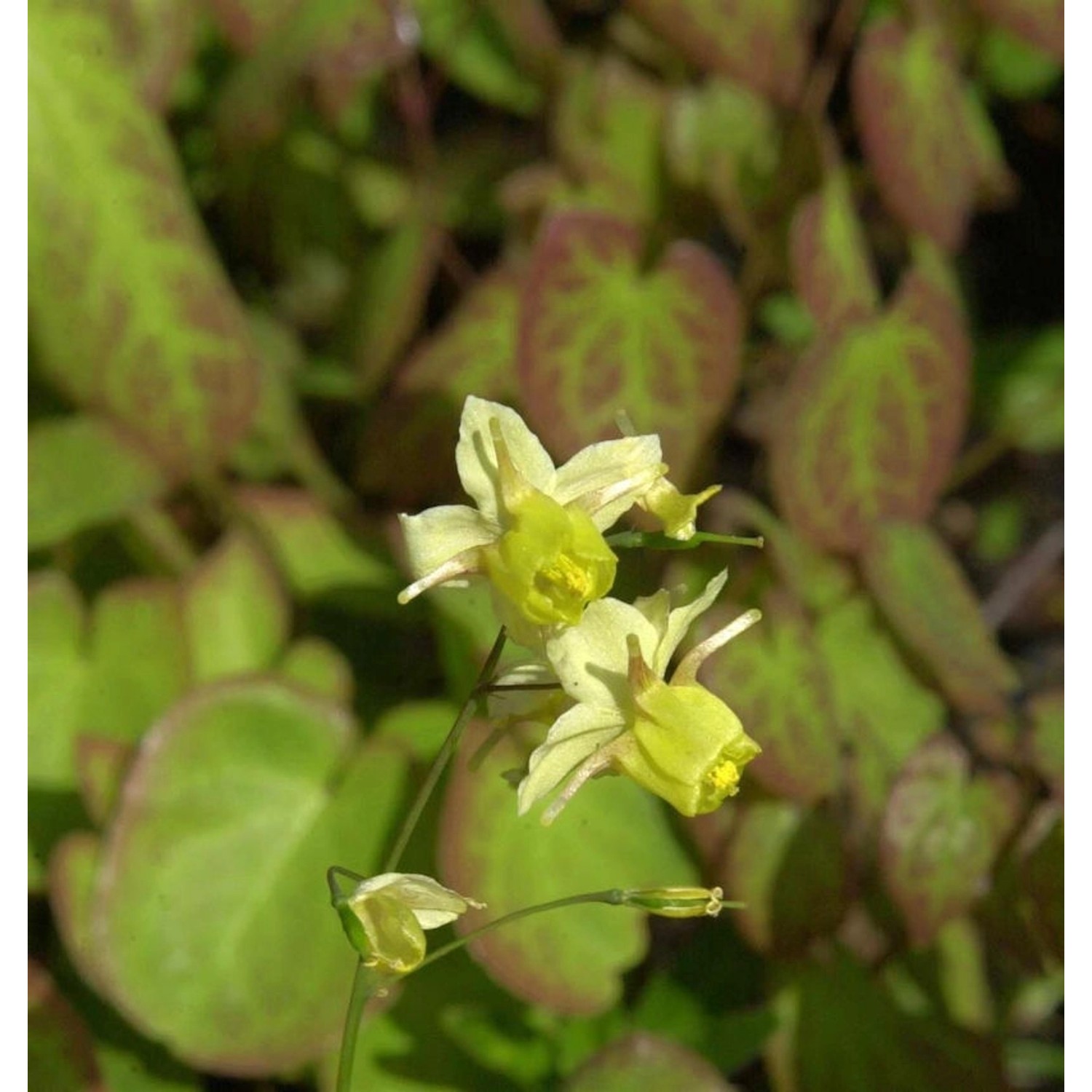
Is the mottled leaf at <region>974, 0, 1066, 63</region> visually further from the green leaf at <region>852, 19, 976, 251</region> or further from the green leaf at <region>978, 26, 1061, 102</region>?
the green leaf at <region>978, 26, 1061, 102</region>

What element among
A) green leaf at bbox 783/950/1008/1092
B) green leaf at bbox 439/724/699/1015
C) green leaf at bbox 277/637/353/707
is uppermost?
green leaf at bbox 277/637/353/707

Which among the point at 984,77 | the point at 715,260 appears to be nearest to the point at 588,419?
the point at 715,260

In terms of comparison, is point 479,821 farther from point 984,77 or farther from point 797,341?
point 984,77

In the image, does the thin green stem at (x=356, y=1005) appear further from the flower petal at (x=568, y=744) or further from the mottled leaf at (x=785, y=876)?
the mottled leaf at (x=785, y=876)

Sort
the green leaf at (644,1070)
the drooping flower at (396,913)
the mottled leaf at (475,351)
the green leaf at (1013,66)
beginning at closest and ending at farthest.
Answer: the drooping flower at (396,913) → the green leaf at (644,1070) → the mottled leaf at (475,351) → the green leaf at (1013,66)

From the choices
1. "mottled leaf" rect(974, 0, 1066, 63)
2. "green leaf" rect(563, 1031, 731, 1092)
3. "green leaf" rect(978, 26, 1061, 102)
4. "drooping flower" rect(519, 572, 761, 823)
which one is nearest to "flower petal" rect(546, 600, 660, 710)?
"drooping flower" rect(519, 572, 761, 823)

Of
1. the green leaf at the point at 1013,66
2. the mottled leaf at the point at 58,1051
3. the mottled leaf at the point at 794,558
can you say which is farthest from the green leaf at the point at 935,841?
the green leaf at the point at 1013,66

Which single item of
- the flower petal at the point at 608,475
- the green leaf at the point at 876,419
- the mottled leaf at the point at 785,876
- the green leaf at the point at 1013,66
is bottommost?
the mottled leaf at the point at 785,876
